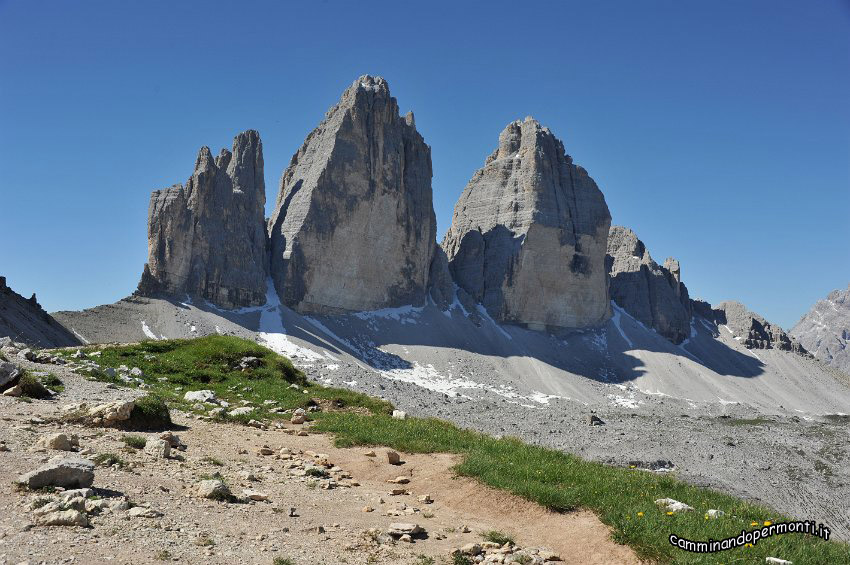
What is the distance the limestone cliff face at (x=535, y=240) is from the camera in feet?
358

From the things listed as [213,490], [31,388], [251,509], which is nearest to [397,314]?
[31,388]

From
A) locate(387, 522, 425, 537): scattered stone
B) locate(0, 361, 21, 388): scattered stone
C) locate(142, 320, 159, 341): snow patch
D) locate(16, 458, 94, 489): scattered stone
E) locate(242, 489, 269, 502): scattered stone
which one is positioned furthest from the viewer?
locate(142, 320, 159, 341): snow patch

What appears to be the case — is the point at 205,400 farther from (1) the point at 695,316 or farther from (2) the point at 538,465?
(1) the point at 695,316

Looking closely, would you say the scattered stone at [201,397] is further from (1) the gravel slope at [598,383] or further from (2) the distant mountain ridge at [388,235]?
(2) the distant mountain ridge at [388,235]

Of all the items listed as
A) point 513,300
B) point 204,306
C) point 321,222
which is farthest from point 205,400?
point 513,300

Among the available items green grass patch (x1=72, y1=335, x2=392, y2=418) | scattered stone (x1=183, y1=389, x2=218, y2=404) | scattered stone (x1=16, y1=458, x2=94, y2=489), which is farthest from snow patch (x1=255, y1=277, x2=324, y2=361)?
scattered stone (x1=16, y1=458, x2=94, y2=489)

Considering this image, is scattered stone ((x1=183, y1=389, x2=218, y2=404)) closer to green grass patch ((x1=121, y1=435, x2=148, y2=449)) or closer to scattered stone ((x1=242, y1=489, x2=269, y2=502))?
green grass patch ((x1=121, y1=435, x2=148, y2=449))

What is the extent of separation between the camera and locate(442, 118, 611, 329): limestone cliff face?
10919cm

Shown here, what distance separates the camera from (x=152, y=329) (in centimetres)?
7006

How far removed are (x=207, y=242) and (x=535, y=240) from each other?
54.4m

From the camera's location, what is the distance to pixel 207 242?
83000 mm

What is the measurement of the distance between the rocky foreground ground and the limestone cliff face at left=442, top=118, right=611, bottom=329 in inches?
3791

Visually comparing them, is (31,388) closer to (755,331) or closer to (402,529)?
(402,529)

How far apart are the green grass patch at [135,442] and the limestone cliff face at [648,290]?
123288 millimetres
